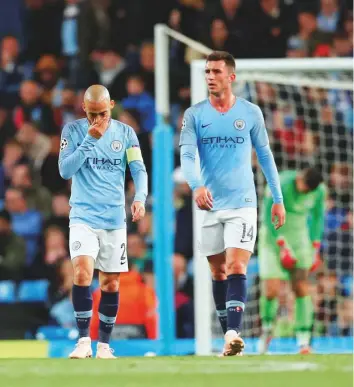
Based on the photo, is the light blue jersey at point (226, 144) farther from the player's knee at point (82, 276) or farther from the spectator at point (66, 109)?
the spectator at point (66, 109)

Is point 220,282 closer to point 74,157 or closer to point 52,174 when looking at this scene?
point 74,157

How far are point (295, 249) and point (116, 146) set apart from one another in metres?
5.21

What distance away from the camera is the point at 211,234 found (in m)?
8.22

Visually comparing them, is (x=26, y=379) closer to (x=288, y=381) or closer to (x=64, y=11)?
(x=288, y=381)

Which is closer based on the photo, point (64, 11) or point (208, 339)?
point (208, 339)

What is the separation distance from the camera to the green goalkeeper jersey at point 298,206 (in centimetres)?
1184

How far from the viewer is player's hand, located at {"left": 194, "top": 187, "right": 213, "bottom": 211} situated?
760 centimetres

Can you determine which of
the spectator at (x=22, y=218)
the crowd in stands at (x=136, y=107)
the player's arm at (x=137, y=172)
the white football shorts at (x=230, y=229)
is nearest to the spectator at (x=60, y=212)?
the crowd in stands at (x=136, y=107)

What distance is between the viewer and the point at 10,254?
13922 mm

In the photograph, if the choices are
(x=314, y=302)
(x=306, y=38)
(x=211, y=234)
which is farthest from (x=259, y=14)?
(x=211, y=234)

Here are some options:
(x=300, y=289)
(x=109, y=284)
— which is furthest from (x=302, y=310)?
(x=109, y=284)

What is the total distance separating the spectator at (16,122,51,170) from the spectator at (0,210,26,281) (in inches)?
44.3

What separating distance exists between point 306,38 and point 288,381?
1008 centimetres

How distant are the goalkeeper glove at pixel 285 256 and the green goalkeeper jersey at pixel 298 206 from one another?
3.2 inches
